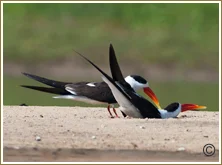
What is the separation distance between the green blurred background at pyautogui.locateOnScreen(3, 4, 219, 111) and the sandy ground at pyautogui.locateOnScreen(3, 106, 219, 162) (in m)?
9.96

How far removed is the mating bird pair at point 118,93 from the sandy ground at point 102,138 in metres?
0.20

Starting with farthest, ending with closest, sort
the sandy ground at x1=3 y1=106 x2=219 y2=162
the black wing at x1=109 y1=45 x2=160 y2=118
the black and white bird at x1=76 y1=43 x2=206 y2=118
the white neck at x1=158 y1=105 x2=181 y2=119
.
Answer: the white neck at x1=158 y1=105 x2=181 y2=119 → the black wing at x1=109 y1=45 x2=160 y2=118 → the black and white bird at x1=76 y1=43 x2=206 y2=118 → the sandy ground at x1=3 y1=106 x2=219 y2=162

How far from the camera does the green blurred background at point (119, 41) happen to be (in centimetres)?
2125

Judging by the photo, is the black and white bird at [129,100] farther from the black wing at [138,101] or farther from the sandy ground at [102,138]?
the sandy ground at [102,138]

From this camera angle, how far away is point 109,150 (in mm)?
8094

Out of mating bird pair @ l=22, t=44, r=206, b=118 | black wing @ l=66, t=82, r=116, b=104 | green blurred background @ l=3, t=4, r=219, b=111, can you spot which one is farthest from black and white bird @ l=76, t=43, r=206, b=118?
green blurred background @ l=3, t=4, r=219, b=111

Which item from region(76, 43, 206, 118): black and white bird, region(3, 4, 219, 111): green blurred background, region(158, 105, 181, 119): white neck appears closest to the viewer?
region(76, 43, 206, 118): black and white bird

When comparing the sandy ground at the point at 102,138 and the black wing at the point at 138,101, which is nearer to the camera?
the sandy ground at the point at 102,138

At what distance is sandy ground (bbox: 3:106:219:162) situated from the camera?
7961 millimetres

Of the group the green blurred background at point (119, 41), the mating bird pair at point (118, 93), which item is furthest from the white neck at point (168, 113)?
the green blurred background at point (119, 41)

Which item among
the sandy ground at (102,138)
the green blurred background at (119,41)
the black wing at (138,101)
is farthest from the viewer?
the green blurred background at (119,41)

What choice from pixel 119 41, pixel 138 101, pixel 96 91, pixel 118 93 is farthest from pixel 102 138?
pixel 119 41

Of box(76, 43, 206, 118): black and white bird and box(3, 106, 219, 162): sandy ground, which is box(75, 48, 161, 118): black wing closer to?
box(76, 43, 206, 118): black and white bird

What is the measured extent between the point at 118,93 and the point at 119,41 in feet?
41.8
